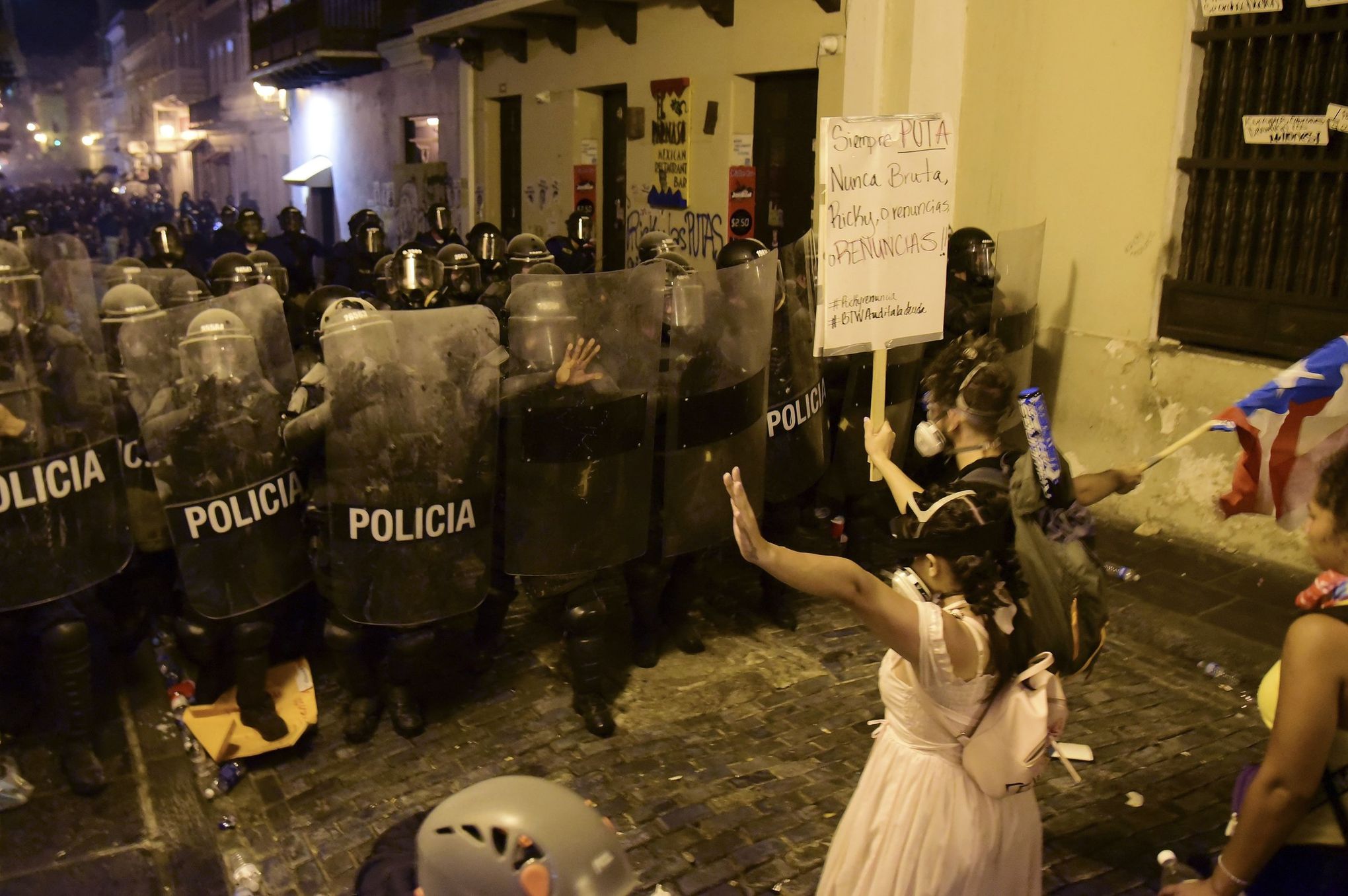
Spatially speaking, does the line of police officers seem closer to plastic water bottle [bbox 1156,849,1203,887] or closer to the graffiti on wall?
plastic water bottle [bbox 1156,849,1203,887]

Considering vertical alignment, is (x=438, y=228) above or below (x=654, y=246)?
below

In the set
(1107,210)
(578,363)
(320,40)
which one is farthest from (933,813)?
(320,40)

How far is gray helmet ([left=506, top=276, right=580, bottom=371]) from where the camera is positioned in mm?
4387

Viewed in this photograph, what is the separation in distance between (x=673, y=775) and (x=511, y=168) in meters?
13.2

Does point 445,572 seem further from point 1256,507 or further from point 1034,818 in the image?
point 1256,507

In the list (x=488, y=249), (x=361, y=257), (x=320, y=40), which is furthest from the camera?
(x=320, y=40)

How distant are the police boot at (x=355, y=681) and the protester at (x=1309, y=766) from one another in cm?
326

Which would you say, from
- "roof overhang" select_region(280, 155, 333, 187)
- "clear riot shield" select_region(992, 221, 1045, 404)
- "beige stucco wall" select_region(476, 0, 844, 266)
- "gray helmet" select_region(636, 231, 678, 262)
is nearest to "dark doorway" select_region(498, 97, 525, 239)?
"beige stucco wall" select_region(476, 0, 844, 266)

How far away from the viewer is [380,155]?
65.7ft

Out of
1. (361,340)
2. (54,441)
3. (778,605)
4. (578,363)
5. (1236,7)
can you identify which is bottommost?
(778,605)

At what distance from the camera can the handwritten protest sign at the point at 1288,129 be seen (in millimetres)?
6473

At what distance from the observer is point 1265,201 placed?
22.6 feet

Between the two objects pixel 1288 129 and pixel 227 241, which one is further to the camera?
pixel 227 241

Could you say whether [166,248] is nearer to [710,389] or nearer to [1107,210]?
[710,389]
